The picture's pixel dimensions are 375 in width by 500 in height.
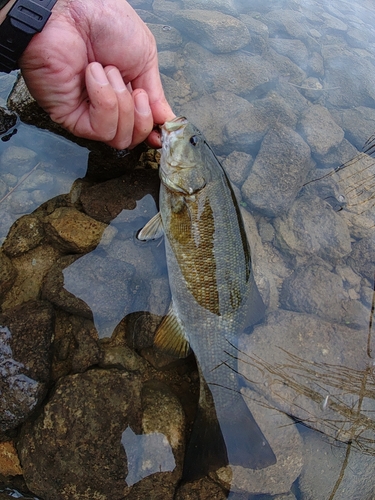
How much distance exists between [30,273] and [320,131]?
4.32 m

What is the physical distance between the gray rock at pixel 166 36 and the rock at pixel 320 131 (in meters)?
2.41

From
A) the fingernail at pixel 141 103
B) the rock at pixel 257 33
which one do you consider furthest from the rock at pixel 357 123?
the fingernail at pixel 141 103

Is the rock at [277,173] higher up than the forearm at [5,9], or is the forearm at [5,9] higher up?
the forearm at [5,9]

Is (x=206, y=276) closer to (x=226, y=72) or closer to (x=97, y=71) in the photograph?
(x=97, y=71)

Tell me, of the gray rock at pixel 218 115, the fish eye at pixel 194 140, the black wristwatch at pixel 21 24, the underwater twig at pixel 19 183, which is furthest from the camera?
the gray rock at pixel 218 115

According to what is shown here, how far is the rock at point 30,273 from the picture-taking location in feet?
11.5

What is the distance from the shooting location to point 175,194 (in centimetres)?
342

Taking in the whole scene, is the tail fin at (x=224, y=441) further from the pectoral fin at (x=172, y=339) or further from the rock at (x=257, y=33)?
the rock at (x=257, y=33)

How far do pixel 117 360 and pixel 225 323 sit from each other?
1.10 m

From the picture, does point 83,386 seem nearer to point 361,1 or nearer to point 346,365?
A: point 346,365

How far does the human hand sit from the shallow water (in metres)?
0.77

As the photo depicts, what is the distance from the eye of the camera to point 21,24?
8.74 feet

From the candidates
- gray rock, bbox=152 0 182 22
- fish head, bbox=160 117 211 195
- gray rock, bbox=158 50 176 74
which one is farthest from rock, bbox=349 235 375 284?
→ gray rock, bbox=152 0 182 22

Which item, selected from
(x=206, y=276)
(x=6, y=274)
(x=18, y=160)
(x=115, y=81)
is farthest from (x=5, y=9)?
(x=206, y=276)
